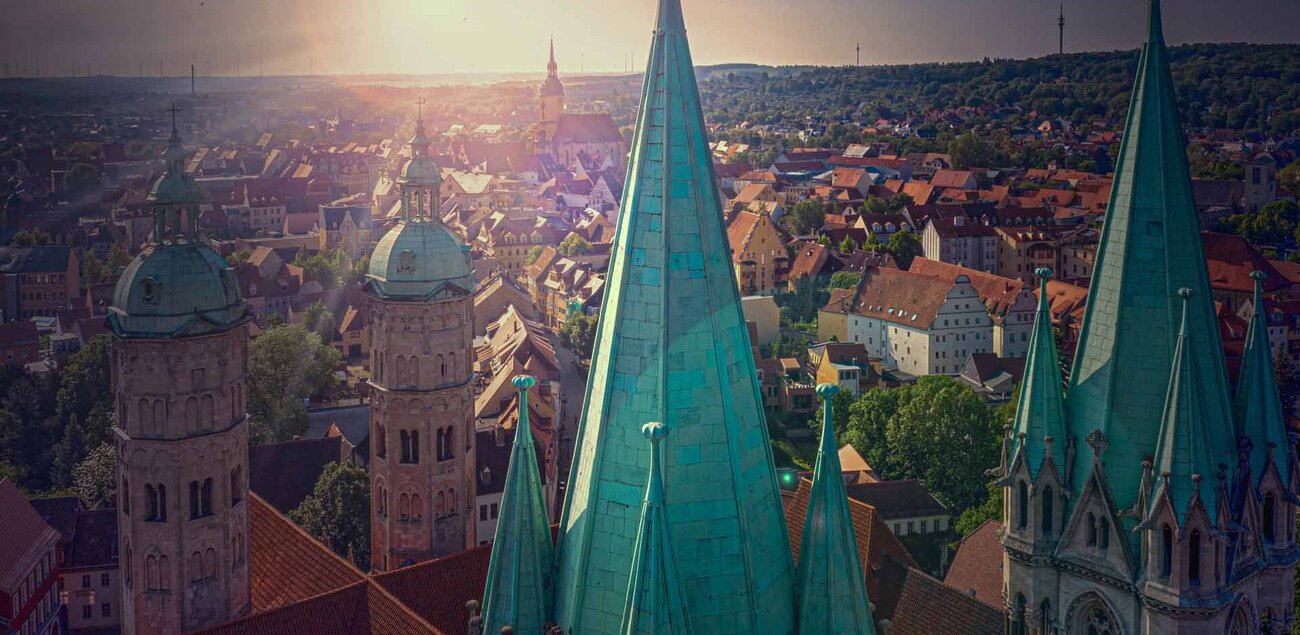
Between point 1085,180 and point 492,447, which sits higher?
point 1085,180

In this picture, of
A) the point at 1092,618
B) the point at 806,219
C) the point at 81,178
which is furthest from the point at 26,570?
the point at 806,219

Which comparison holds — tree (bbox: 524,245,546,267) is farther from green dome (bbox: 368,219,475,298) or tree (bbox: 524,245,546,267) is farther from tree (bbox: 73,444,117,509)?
green dome (bbox: 368,219,475,298)

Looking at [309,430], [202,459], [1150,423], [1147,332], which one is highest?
[1147,332]

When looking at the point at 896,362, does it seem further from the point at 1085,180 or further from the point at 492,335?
the point at 1085,180

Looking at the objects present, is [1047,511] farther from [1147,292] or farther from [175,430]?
[175,430]

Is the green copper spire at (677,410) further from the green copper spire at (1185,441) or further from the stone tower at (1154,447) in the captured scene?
the stone tower at (1154,447)

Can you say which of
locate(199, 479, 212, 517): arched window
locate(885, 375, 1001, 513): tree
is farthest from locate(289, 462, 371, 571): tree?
locate(885, 375, 1001, 513): tree

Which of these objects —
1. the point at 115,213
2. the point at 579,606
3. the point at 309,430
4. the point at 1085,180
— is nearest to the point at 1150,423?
the point at 579,606

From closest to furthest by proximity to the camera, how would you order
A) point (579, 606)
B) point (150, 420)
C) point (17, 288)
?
point (579, 606) → point (150, 420) → point (17, 288)

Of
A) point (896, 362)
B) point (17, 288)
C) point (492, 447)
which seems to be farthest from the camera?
point (896, 362)
